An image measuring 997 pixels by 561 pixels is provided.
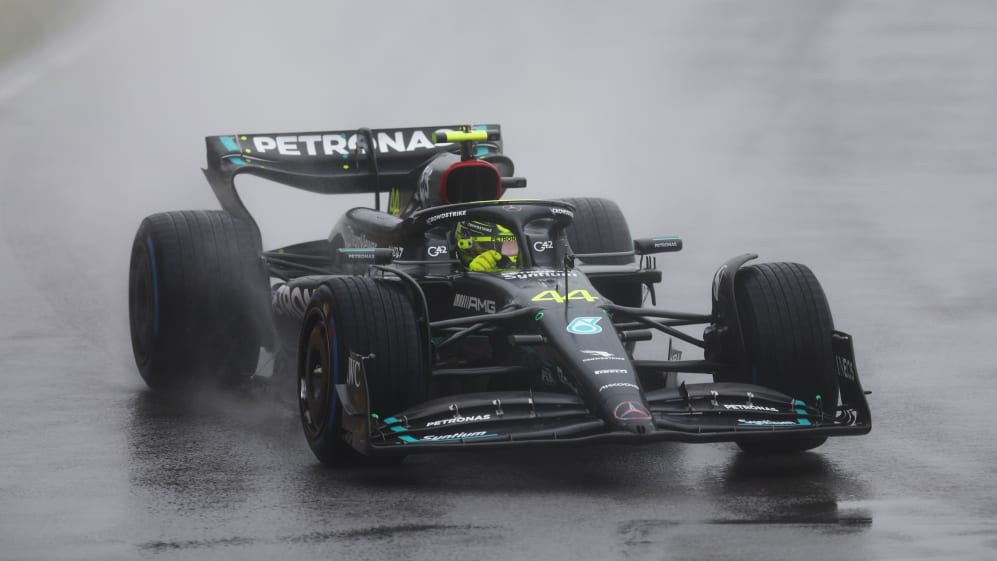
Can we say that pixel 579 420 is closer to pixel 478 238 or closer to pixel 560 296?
pixel 560 296

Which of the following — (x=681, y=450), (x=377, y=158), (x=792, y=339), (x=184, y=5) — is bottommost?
(x=681, y=450)

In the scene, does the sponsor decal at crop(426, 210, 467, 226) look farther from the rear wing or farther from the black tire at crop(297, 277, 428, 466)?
the rear wing

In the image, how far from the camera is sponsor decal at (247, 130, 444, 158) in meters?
13.6

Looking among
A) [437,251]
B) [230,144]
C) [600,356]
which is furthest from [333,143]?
[600,356]

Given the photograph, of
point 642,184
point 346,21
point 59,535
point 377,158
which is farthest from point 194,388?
point 346,21

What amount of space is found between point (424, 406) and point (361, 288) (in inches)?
33.3

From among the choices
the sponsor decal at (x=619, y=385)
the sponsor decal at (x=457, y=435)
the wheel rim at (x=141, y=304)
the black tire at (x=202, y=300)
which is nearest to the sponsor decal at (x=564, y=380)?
the sponsor decal at (x=619, y=385)

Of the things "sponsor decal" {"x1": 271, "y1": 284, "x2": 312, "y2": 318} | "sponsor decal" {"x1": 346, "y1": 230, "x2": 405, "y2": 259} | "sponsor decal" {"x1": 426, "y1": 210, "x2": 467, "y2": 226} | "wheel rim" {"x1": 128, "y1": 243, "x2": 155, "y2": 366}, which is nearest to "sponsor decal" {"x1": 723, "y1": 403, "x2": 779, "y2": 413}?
"sponsor decal" {"x1": 426, "y1": 210, "x2": 467, "y2": 226}

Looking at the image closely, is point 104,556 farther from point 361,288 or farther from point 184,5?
point 184,5

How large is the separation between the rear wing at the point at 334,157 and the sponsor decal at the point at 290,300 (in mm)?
1537

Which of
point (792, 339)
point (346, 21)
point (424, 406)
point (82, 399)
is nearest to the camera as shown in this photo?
point (424, 406)

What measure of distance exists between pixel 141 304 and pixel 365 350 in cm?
423

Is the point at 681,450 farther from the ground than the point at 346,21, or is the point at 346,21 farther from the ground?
the point at 346,21

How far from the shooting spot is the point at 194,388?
12.5 metres
